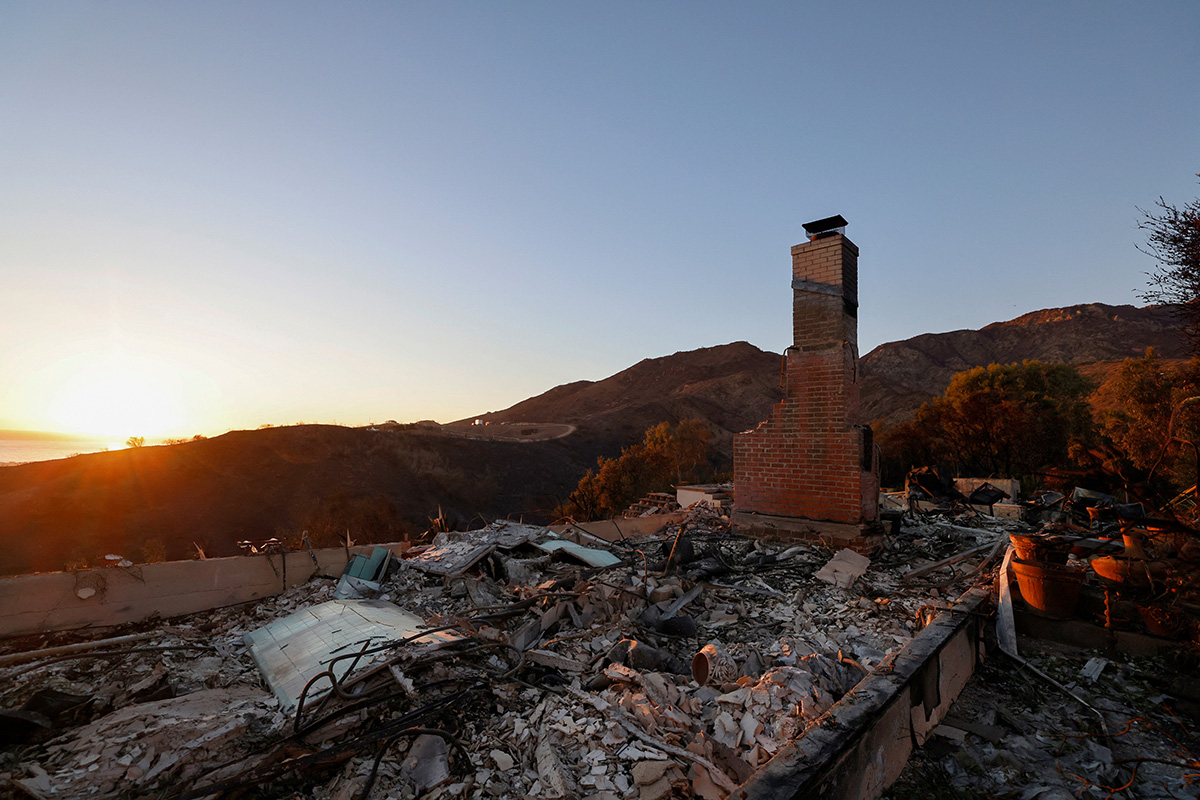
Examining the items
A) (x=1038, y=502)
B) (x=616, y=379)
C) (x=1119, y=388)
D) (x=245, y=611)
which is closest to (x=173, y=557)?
(x=245, y=611)

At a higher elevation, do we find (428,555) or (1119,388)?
(1119,388)

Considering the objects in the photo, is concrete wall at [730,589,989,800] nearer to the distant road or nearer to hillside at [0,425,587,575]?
hillside at [0,425,587,575]

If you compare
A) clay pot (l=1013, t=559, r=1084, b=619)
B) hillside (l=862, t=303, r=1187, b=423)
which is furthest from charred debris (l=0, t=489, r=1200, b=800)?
hillside (l=862, t=303, r=1187, b=423)

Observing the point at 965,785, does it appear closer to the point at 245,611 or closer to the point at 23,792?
the point at 23,792

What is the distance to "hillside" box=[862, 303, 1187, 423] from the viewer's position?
53053mm

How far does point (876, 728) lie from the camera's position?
2619 millimetres

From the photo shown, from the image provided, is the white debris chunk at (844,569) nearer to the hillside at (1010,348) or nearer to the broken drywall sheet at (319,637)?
the broken drywall sheet at (319,637)

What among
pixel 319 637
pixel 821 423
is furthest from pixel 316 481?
pixel 821 423

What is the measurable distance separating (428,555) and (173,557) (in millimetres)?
21906

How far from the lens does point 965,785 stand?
274 centimetres

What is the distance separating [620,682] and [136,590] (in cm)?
594

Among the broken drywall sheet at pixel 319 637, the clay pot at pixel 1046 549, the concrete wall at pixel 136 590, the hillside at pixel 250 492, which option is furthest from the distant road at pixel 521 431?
the clay pot at pixel 1046 549

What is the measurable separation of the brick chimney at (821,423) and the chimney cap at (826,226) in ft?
0.04

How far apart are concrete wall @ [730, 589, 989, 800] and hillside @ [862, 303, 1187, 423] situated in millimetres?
48890
